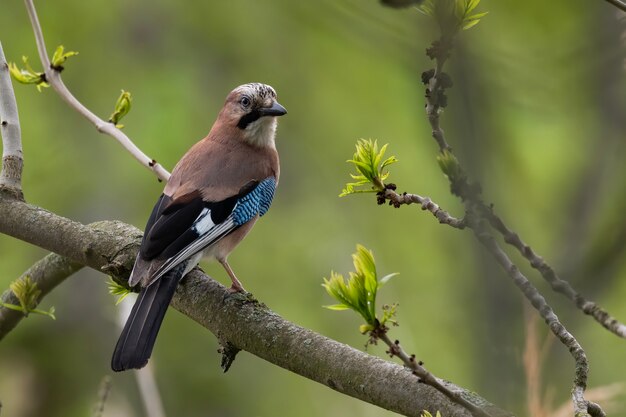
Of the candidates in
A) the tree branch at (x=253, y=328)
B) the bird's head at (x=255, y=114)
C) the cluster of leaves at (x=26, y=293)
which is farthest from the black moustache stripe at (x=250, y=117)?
the cluster of leaves at (x=26, y=293)

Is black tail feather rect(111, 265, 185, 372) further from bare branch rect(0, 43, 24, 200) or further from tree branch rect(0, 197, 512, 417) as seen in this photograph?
bare branch rect(0, 43, 24, 200)

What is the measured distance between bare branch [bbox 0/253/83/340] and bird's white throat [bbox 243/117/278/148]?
5.70ft

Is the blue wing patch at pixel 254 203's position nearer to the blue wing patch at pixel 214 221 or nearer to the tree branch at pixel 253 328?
the blue wing patch at pixel 214 221

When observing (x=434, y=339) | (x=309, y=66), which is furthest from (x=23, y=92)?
(x=434, y=339)

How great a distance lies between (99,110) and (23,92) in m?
0.75

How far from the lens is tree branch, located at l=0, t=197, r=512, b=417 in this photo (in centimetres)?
292

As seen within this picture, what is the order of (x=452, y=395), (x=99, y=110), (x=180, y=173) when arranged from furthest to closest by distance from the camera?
1. (x=99, y=110)
2. (x=180, y=173)
3. (x=452, y=395)

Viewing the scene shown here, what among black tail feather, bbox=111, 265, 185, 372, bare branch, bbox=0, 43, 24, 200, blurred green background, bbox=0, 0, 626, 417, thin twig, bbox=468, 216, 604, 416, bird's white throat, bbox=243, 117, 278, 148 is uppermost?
blurred green background, bbox=0, 0, 626, 417

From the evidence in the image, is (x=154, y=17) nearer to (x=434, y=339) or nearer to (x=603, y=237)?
(x=434, y=339)

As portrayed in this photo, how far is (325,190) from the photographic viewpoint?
880cm

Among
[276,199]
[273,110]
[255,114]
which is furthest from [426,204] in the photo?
[276,199]

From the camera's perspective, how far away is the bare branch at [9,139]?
163 inches

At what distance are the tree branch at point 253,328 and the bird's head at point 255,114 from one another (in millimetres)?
1531

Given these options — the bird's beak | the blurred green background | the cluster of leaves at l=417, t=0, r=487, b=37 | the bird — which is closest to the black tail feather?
the bird
